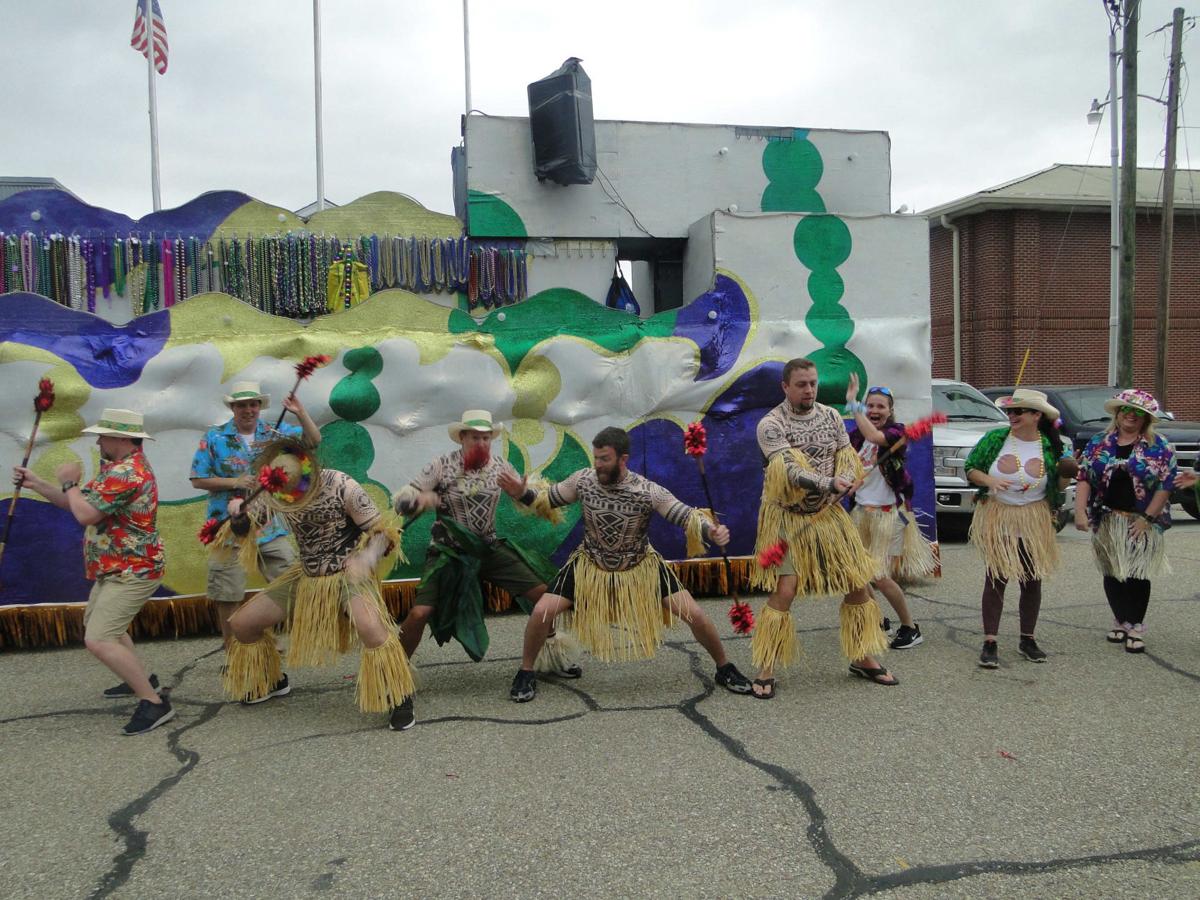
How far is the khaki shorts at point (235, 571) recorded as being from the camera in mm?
5742

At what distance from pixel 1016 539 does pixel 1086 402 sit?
8.16 metres

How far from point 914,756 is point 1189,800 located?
0.99m

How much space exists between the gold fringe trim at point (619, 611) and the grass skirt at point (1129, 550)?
278 cm

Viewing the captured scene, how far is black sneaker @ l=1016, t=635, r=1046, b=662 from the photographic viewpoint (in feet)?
18.5

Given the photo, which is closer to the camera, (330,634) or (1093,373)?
(330,634)

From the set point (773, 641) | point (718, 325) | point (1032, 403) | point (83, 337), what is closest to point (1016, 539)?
point (1032, 403)

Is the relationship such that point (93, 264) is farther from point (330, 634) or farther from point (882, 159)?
point (882, 159)

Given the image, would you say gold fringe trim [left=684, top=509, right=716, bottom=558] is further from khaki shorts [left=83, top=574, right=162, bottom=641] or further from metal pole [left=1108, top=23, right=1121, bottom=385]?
metal pole [left=1108, top=23, right=1121, bottom=385]

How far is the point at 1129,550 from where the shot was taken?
19.2 ft

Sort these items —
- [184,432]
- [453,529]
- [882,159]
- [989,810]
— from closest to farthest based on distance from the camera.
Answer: [989,810], [453,529], [184,432], [882,159]

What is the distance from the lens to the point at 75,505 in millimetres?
4684

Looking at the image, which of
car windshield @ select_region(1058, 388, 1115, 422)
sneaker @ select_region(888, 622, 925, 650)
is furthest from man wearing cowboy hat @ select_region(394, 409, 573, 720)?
car windshield @ select_region(1058, 388, 1115, 422)

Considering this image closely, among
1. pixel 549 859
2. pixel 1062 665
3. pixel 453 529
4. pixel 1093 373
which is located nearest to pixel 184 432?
pixel 453 529

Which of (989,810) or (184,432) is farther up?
(184,432)
